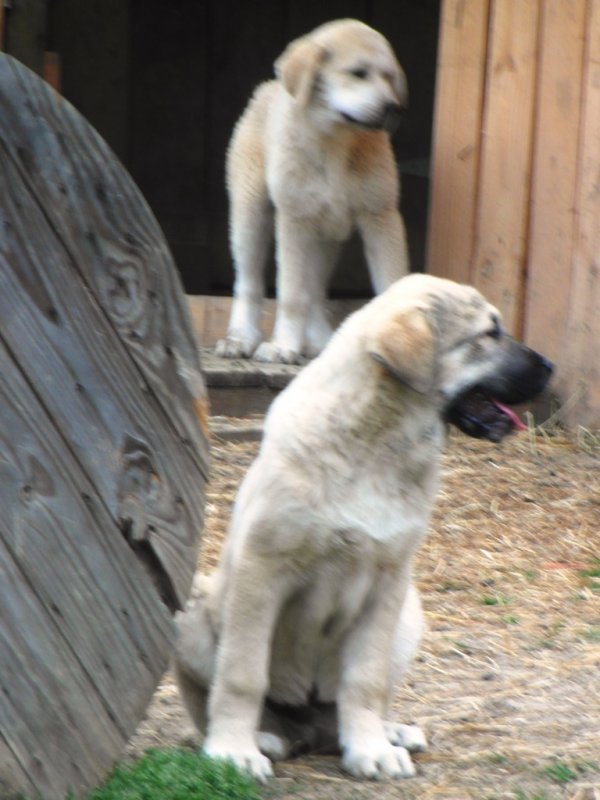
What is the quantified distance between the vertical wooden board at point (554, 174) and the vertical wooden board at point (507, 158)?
64 mm

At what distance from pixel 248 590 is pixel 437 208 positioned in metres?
4.53

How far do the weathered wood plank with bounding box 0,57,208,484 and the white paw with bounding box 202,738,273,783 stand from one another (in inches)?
27.0

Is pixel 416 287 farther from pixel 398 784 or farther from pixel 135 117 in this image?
pixel 135 117

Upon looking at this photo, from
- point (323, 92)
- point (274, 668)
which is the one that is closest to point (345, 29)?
point (323, 92)

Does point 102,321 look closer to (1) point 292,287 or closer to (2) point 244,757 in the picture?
(2) point 244,757

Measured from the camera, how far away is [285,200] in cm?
699

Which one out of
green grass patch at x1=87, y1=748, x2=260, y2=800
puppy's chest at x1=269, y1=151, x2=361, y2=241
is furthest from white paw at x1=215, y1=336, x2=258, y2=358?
green grass patch at x1=87, y1=748, x2=260, y2=800

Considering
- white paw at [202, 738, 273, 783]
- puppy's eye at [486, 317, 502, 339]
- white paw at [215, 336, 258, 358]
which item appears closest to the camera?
white paw at [202, 738, 273, 783]

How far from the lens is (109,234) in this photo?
277 cm

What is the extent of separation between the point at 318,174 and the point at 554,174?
3.83 ft

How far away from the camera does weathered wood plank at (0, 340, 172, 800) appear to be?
98.3 inches

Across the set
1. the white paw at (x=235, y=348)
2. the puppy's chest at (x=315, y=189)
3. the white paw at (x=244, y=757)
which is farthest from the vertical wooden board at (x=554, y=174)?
the white paw at (x=244, y=757)

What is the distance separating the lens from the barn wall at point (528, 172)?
6.79m

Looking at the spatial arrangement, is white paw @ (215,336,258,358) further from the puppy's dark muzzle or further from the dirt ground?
the puppy's dark muzzle
